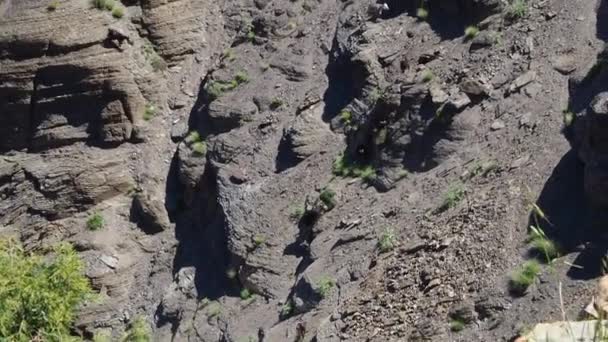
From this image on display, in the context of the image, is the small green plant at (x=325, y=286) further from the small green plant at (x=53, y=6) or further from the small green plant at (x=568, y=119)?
the small green plant at (x=53, y=6)

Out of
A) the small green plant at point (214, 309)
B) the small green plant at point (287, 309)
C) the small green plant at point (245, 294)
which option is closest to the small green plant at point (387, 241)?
the small green plant at point (287, 309)

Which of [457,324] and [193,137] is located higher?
[193,137]

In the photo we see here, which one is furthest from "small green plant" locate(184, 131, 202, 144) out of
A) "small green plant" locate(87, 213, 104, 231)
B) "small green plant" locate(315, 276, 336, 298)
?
"small green plant" locate(315, 276, 336, 298)

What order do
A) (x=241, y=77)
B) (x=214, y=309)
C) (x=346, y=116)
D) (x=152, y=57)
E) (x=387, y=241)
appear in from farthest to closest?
(x=152, y=57)
(x=241, y=77)
(x=346, y=116)
(x=214, y=309)
(x=387, y=241)

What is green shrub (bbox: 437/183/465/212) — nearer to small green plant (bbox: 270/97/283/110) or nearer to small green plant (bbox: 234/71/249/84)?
small green plant (bbox: 270/97/283/110)

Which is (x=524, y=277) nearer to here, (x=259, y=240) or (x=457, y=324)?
(x=457, y=324)

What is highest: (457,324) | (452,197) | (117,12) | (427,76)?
(117,12)

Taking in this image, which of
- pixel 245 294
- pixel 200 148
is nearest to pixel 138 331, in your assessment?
pixel 245 294
